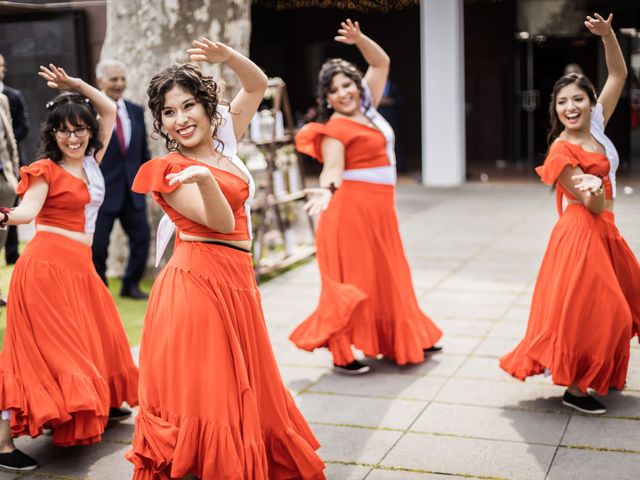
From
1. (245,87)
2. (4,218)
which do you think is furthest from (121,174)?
(245,87)

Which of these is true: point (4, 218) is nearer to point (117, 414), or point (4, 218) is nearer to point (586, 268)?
point (117, 414)

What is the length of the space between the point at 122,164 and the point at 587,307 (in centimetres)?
410

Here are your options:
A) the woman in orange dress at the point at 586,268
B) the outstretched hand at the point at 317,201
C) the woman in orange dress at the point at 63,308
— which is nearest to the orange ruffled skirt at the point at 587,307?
the woman in orange dress at the point at 586,268

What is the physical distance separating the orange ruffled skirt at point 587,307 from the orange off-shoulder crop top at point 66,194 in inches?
87.7

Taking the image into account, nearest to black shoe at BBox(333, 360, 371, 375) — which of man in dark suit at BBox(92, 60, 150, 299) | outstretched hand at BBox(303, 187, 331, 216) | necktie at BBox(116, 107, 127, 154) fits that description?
outstretched hand at BBox(303, 187, 331, 216)

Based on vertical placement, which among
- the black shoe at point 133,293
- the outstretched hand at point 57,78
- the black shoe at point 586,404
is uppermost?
the outstretched hand at point 57,78

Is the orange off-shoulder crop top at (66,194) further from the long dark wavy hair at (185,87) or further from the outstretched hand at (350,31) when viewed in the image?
the outstretched hand at (350,31)

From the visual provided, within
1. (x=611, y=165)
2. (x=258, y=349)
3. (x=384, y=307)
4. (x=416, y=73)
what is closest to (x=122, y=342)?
(x=258, y=349)

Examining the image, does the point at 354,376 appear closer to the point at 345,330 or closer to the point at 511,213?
the point at 345,330

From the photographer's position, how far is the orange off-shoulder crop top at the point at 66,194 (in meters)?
4.00

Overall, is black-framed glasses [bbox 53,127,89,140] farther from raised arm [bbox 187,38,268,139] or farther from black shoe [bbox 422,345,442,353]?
black shoe [bbox 422,345,442,353]

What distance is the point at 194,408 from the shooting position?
3148 millimetres

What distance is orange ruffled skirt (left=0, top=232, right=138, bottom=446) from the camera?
3.84 m

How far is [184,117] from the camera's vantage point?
3.14 metres
